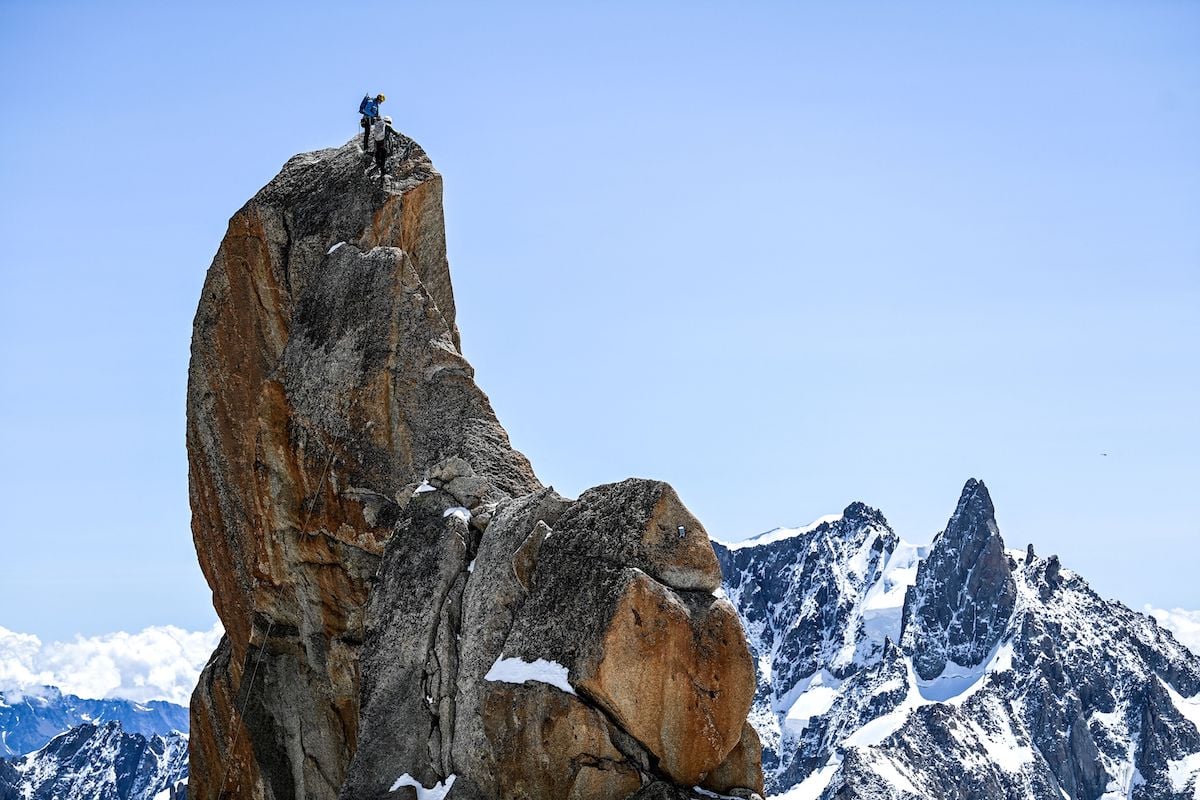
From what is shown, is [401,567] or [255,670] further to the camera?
[255,670]

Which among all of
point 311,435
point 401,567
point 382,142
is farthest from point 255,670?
point 382,142

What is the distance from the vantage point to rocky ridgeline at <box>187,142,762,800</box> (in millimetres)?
23891

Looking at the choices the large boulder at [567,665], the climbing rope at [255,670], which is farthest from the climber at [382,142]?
the large boulder at [567,665]

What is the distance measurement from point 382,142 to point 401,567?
12.1 metres

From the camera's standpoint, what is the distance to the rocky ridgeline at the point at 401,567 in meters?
23.9

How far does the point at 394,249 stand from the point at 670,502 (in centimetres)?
1192

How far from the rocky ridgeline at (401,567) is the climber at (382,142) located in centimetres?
50

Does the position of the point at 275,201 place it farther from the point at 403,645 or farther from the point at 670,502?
the point at 670,502

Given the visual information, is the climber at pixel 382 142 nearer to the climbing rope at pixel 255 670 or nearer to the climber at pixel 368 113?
the climber at pixel 368 113

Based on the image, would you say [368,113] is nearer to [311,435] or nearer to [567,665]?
[311,435]

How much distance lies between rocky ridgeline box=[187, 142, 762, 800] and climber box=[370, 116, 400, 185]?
496 millimetres

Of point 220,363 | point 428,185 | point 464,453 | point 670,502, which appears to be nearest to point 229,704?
point 220,363

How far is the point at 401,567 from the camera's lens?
2908 centimetres

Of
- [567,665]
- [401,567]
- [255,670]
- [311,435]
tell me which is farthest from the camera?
[255,670]
